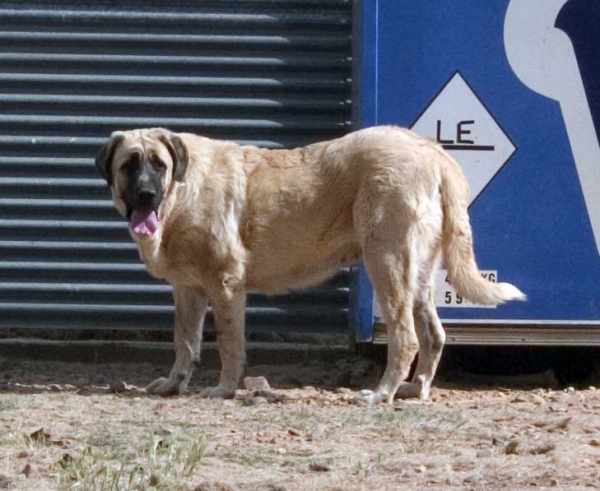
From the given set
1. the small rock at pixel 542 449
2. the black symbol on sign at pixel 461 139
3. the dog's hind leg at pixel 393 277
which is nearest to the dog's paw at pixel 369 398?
the dog's hind leg at pixel 393 277

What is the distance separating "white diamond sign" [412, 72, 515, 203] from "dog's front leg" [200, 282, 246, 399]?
1477mm

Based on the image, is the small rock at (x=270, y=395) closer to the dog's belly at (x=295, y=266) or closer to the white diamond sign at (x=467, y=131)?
the dog's belly at (x=295, y=266)

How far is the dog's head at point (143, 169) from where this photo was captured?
7199 mm

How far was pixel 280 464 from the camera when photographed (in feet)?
17.4

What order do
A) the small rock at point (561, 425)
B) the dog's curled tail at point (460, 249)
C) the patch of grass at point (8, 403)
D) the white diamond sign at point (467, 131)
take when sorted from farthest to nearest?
1. the white diamond sign at point (467, 131)
2. the dog's curled tail at point (460, 249)
3. the patch of grass at point (8, 403)
4. the small rock at point (561, 425)

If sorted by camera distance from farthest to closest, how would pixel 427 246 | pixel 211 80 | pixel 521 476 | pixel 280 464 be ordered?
pixel 211 80, pixel 427 246, pixel 280 464, pixel 521 476

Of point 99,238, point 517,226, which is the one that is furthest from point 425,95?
point 99,238

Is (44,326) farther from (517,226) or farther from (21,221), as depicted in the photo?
(517,226)

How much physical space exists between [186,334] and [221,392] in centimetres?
49

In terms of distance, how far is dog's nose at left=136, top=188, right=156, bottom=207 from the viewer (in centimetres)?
716

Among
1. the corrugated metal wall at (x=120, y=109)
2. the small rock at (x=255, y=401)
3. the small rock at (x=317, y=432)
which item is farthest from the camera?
the corrugated metal wall at (x=120, y=109)

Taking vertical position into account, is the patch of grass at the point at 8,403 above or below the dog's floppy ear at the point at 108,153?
below

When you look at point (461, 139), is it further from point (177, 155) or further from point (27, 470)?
point (27, 470)

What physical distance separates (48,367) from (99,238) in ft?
2.98
